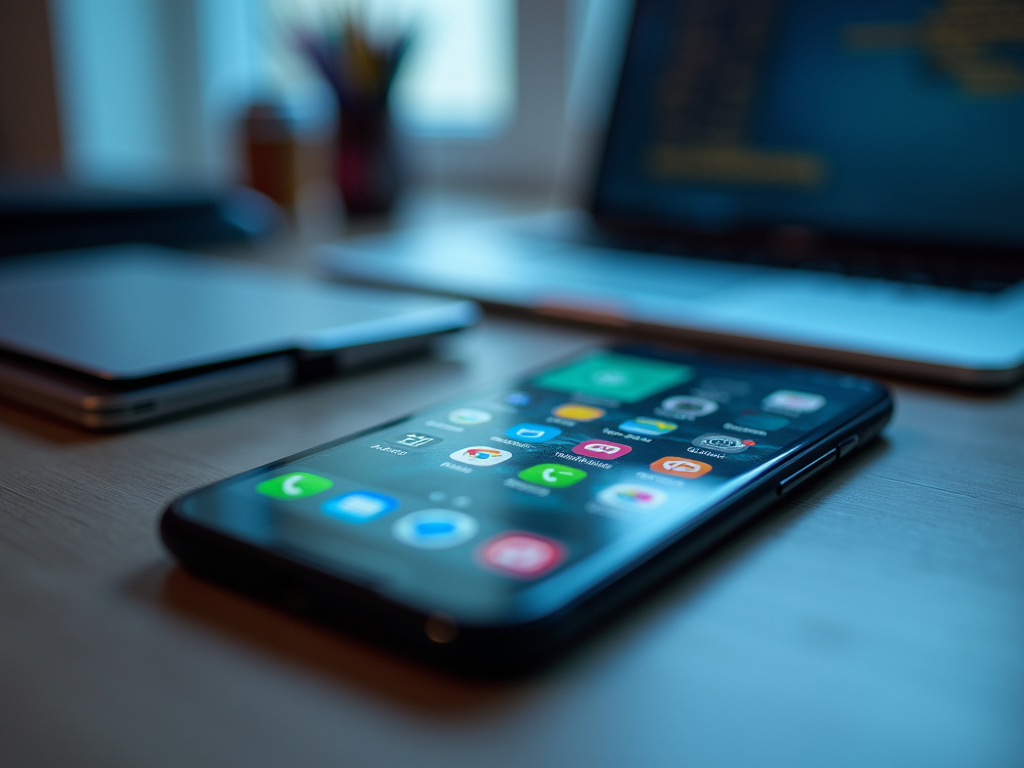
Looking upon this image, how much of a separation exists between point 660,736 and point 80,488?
0.24 meters

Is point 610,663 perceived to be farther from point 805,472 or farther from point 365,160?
point 365,160

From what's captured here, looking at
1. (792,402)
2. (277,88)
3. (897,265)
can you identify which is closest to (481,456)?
(792,402)

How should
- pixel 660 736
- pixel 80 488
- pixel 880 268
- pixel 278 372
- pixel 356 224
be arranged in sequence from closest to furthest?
pixel 660 736 → pixel 80 488 → pixel 278 372 → pixel 880 268 → pixel 356 224

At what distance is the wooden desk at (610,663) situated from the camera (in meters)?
0.20

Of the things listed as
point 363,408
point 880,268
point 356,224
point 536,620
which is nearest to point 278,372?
point 363,408

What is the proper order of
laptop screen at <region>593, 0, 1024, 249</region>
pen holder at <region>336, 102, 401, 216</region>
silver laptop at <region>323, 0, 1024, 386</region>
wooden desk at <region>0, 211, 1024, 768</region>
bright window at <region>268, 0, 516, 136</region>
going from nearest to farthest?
wooden desk at <region>0, 211, 1024, 768</region> < silver laptop at <region>323, 0, 1024, 386</region> < laptop screen at <region>593, 0, 1024, 249</region> < pen holder at <region>336, 102, 401, 216</region> < bright window at <region>268, 0, 516, 136</region>

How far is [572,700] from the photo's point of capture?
0.21 m

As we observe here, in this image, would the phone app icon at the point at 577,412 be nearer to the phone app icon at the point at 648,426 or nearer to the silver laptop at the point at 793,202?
the phone app icon at the point at 648,426

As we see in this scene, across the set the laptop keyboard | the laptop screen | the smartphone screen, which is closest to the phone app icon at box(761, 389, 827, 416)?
the smartphone screen

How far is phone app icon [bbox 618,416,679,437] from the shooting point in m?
0.34

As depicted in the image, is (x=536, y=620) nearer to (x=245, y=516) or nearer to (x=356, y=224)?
(x=245, y=516)

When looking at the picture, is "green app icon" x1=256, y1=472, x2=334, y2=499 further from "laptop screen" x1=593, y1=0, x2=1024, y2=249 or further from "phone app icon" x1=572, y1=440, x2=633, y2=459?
"laptop screen" x1=593, y1=0, x2=1024, y2=249

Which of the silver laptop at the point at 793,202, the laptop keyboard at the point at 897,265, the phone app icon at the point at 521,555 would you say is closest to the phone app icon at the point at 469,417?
the phone app icon at the point at 521,555

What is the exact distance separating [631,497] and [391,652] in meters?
0.09
